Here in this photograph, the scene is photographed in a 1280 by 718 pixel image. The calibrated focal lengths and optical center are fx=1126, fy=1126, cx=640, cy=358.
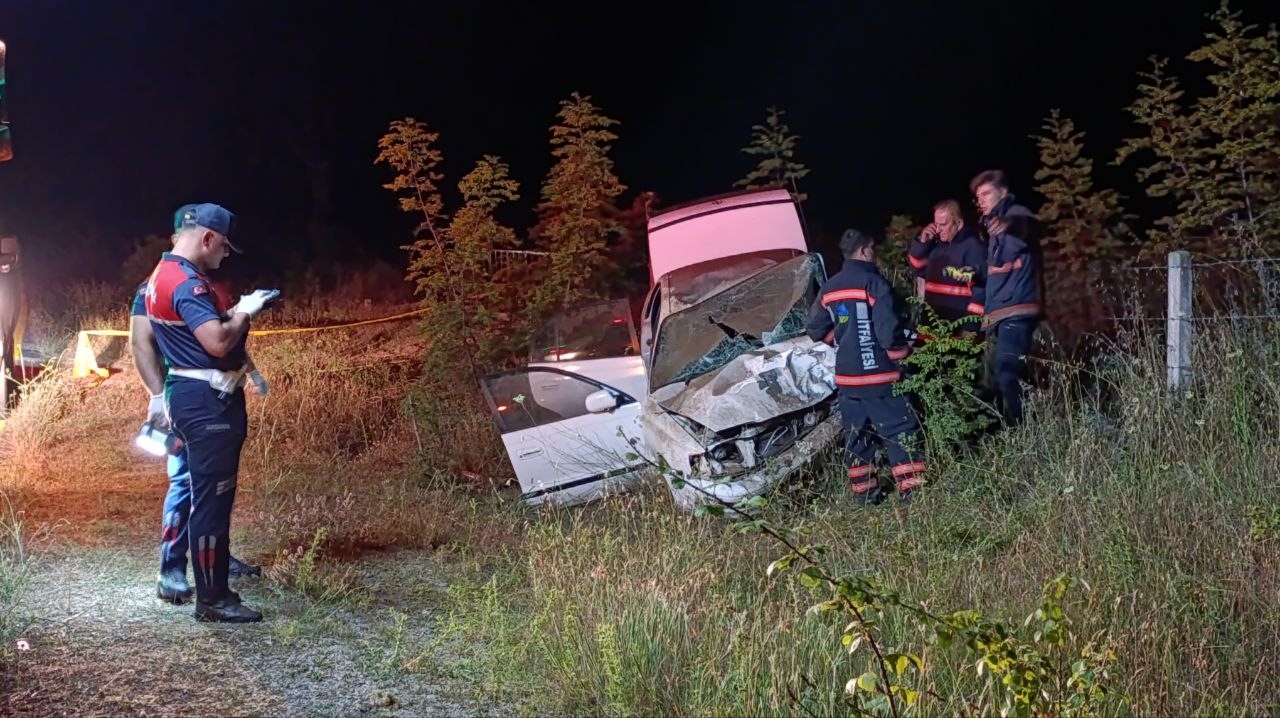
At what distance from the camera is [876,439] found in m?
6.68

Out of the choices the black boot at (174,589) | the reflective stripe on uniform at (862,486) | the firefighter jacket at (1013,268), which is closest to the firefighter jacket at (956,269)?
the firefighter jacket at (1013,268)

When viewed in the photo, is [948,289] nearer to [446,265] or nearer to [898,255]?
[898,255]

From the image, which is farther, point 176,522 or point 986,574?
point 176,522

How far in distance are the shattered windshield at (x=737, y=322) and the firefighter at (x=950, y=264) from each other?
714 mm

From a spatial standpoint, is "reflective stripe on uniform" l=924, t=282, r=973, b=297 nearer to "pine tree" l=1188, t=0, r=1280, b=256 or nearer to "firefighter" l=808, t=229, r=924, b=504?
"firefighter" l=808, t=229, r=924, b=504

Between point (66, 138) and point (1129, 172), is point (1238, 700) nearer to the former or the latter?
point (1129, 172)

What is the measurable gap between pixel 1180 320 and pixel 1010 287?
1.02 metres

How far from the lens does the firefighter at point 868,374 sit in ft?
21.3

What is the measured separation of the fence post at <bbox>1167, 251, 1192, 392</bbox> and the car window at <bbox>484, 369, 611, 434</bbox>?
3613 millimetres

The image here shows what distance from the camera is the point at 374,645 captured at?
4.75 m

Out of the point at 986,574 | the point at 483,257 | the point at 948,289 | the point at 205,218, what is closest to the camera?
the point at 986,574

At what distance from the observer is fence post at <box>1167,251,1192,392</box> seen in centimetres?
671

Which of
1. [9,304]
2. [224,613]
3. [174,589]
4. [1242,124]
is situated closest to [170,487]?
[174,589]

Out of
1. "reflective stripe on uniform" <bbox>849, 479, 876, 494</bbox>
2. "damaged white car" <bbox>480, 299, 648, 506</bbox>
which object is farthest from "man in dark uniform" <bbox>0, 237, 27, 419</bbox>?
"reflective stripe on uniform" <bbox>849, 479, 876, 494</bbox>
